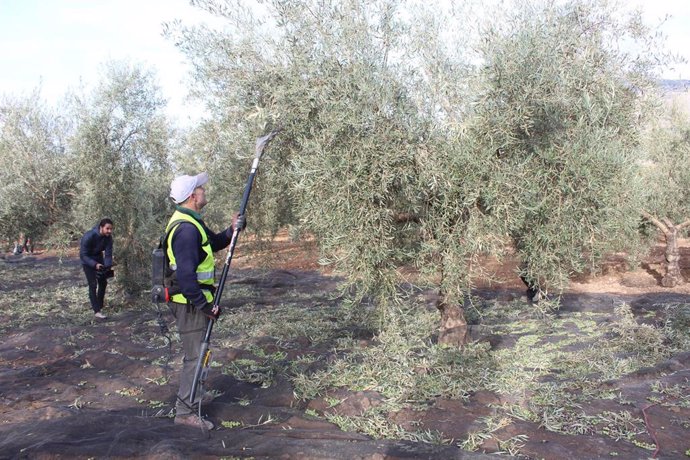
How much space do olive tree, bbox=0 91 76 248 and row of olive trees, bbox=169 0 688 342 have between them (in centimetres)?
837

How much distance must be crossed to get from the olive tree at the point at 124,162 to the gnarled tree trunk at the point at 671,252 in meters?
13.7

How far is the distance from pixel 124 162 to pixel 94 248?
2.89 metres

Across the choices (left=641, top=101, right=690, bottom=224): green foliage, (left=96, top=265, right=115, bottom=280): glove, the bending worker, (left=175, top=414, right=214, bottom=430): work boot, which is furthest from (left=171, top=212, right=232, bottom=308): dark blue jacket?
(left=641, top=101, right=690, bottom=224): green foliage

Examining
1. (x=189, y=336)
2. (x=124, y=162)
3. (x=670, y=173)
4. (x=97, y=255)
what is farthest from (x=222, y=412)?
(x=670, y=173)

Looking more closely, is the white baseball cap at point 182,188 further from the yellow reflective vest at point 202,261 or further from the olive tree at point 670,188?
the olive tree at point 670,188

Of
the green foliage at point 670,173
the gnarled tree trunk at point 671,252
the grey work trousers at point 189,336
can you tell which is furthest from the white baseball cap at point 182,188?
the green foliage at point 670,173

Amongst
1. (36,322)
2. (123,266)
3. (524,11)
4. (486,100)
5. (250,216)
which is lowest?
(36,322)

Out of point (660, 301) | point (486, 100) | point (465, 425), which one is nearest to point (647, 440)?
point (465, 425)

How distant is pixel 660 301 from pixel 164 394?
A: 38.1 ft

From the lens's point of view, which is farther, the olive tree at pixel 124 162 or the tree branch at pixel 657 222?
the tree branch at pixel 657 222

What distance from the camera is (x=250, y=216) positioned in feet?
37.7

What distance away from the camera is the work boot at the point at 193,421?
18.0 ft

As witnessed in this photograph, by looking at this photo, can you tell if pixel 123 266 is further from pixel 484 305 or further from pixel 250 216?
pixel 484 305

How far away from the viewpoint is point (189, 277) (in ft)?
17.7
